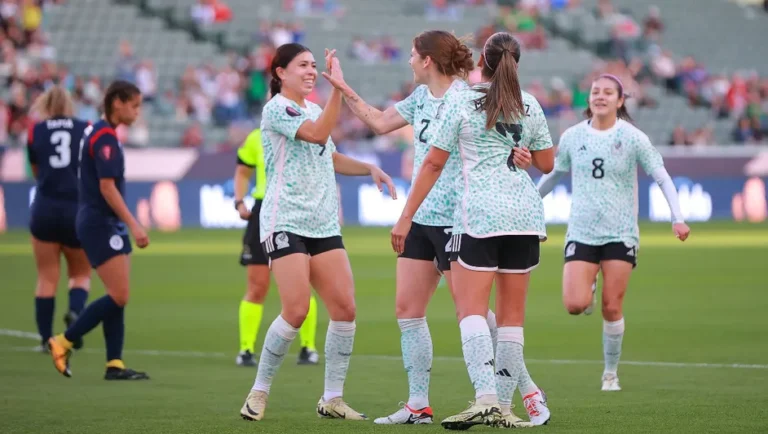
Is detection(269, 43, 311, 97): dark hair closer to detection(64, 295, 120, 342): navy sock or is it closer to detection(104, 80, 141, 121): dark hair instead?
detection(104, 80, 141, 121): dark hair

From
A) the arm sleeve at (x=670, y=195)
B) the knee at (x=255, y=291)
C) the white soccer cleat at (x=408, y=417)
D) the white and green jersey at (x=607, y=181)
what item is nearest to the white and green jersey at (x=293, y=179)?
the white soccer cleat at (x=408, y=417)

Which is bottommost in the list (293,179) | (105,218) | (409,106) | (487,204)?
(105,218)

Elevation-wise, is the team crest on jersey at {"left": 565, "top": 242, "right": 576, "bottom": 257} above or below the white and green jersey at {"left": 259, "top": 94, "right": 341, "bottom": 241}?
below

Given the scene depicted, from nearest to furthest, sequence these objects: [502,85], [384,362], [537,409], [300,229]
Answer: [502,85] < [537,409] < [300,229] < [384,362]

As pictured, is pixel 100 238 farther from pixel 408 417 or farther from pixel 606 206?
pixel 606 206

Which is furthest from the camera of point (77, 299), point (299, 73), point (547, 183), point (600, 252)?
point (77, 299)

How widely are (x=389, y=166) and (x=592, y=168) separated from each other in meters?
21.6

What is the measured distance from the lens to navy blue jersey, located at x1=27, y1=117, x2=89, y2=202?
12.4 metres

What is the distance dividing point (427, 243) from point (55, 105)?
213 inches

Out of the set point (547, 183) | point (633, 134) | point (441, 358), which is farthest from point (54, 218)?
point (633, 134)

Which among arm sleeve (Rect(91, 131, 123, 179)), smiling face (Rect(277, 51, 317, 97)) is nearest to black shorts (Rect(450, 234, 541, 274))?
smiling face (Rect(277, 51, 317, 97))

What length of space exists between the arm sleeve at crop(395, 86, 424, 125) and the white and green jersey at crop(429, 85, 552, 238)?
0.66 m

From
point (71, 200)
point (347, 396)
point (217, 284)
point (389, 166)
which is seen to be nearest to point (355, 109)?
point (347, 396)

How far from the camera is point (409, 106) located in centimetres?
848
